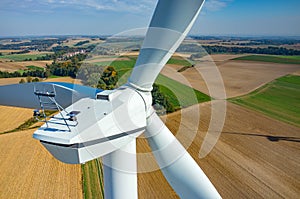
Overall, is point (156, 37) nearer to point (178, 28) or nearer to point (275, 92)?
point (178, 28)

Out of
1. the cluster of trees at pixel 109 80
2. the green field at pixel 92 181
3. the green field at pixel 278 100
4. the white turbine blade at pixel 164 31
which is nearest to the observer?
the white turbine blade at pixel 164 31

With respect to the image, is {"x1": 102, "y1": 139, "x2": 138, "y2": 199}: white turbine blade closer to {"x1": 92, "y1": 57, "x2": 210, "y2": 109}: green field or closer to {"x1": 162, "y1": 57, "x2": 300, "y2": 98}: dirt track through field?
{"x1": 92, "y1": 57, "x2": 210, "y2": 109}: green field

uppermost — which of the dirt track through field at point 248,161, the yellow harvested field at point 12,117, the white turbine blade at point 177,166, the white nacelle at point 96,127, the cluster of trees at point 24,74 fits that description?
the white nacelle at point 96,127

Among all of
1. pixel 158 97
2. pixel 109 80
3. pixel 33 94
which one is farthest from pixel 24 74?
pixel 33 94

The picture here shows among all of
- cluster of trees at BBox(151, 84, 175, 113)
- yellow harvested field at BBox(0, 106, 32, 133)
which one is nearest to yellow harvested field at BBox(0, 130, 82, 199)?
yellow harvested field at BBox(0, 106, 32, 133)

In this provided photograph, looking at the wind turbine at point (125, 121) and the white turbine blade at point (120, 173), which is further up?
the wind turbine at point (125, 121)

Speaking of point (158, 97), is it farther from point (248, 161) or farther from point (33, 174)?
point (33, 174)

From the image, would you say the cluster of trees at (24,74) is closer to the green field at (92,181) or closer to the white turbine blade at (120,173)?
the green field at (92,181)

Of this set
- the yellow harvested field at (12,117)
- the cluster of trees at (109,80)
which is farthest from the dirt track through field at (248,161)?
the yellow harvested field at (12,117)
